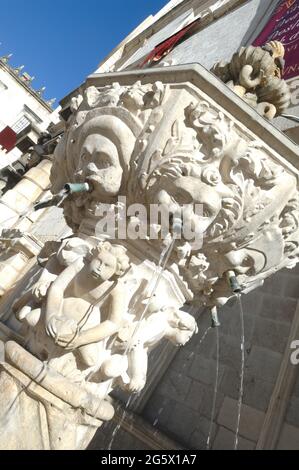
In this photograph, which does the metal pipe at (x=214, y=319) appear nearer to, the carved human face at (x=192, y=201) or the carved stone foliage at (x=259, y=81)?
the carved human face at (x=192, y=201)

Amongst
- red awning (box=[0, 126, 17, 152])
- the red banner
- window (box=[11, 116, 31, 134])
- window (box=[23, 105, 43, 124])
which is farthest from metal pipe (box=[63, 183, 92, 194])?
window (box=[23, 105, 43, 124])

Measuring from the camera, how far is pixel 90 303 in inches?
70.6

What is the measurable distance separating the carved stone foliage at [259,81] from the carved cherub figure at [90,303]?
1.31 meters

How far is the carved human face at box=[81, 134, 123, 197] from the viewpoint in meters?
1.90

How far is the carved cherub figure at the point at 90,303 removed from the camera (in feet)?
5.37

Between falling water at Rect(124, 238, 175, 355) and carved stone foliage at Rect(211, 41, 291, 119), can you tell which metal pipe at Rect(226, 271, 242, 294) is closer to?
falling water at Rect(124, 238, 175, 355)

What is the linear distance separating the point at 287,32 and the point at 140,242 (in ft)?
14.8

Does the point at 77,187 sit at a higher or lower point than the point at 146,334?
higher

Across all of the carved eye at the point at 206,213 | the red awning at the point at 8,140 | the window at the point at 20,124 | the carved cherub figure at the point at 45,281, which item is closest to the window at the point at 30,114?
the window at the point at 20,124

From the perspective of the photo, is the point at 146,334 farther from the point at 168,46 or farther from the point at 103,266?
the point at 168,46

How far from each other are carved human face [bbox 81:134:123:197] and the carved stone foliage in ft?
2.93

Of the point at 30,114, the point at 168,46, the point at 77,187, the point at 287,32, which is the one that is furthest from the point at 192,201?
the point at 30,114

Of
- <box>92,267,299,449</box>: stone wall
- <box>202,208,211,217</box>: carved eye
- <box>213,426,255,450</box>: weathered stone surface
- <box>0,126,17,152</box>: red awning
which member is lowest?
<box>213,426,255,450</box>: weathered stone surface

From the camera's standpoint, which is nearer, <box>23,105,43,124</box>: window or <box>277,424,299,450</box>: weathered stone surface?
<box>277,424,299,450</box>: weathered stone surface
